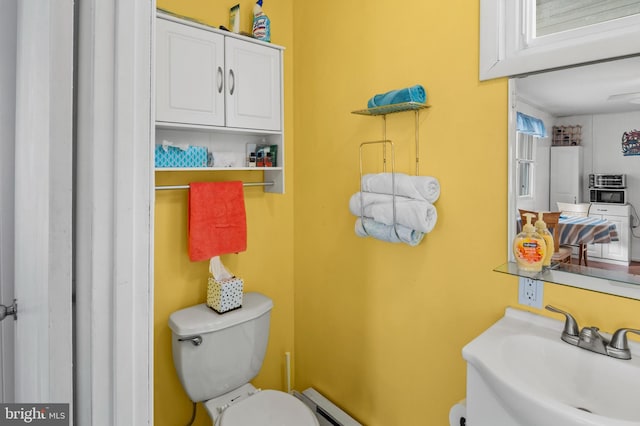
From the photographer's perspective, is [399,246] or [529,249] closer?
[529,249]

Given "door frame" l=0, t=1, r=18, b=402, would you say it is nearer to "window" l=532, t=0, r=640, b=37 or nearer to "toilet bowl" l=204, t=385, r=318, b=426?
"toilet bowl" l=204, t=385, r=318, b=426

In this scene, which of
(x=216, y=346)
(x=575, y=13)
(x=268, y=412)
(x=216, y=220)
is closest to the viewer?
(x=575, y=13)

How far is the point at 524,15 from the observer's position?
1.22m

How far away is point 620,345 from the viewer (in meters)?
1.02

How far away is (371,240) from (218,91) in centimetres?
99

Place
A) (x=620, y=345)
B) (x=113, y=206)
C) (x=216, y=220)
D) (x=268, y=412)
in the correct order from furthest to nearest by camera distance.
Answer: (x=216, y=220)
(x=268, y=412)
(x=620, y=345)
(x=113, y=206)

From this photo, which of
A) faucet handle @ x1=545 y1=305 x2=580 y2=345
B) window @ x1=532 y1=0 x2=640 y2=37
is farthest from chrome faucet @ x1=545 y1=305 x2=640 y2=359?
window @ x1=532 y1=0 x2=640 y2=37

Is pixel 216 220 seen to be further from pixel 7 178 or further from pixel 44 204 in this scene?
pixel 44 204

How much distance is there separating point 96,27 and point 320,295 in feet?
5.61

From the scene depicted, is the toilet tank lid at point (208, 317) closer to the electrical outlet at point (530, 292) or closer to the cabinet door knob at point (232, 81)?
the cabinet door knob at point (232, 81)

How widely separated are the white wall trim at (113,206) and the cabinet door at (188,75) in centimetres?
101

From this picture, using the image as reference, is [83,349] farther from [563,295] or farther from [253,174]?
[253,174]

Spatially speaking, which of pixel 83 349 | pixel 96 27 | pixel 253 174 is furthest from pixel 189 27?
pixel 83 349

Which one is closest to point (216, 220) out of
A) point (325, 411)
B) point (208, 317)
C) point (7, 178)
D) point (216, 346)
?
point (208, 317)
